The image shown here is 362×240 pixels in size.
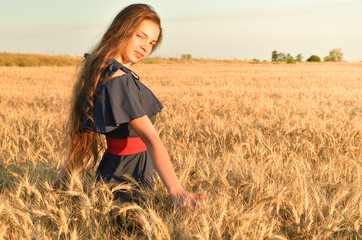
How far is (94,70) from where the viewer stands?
6.14ft

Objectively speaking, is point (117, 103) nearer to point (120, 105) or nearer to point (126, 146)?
point (120, 105)

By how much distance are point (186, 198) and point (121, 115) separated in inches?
18.2

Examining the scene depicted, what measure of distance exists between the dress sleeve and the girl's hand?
0.38 m

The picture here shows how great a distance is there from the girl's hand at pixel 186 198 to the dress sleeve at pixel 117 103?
14.9 inches

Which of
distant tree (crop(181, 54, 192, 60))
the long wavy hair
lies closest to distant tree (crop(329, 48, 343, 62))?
distant tree (crop(181, 54, 192, 60))

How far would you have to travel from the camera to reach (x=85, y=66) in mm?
2037

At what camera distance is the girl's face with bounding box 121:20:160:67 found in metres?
1.92

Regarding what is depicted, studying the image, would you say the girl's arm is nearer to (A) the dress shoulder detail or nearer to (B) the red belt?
(A) the dress shoulder detail

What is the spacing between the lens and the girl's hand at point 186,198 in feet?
4.83

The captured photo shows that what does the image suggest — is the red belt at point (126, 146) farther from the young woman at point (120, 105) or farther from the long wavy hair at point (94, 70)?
the long wavy hair at point (94, 70)

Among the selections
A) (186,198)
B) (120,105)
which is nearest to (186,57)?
(120,105)

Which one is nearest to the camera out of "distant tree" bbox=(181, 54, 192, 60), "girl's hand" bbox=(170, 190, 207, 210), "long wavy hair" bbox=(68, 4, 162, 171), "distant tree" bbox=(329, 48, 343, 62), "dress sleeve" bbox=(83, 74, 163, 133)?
"girl's hand" bbox=(170, 190, 207, 210)

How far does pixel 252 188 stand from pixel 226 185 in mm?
→ 130

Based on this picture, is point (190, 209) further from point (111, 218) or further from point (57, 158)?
point (57, 158)
